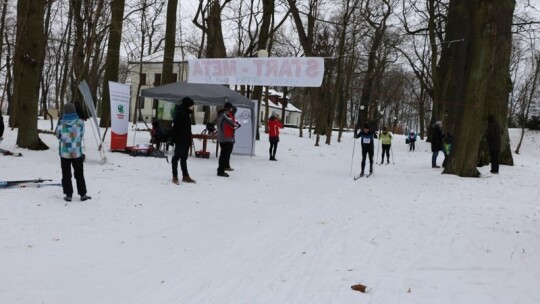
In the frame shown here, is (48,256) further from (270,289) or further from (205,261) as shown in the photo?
(270,289)

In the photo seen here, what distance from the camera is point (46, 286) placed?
407 centimetres

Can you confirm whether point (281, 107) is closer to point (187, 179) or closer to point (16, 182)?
point (187, 179)

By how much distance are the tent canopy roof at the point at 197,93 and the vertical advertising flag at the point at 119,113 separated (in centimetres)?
106

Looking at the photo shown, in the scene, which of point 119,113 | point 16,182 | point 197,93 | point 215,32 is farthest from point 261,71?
point 215,32

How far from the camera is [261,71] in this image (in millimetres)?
13867

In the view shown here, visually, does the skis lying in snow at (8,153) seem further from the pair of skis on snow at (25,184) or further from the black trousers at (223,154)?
the black trousers at (223,154)

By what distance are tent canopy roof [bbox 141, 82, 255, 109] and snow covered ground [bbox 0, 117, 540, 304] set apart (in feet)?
15.2

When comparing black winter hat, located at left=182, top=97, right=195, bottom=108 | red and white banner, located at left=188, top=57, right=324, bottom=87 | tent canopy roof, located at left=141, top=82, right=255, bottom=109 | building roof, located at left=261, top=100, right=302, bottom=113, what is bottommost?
black winter hat, located at left=182, top=97, right=195, bottom=108

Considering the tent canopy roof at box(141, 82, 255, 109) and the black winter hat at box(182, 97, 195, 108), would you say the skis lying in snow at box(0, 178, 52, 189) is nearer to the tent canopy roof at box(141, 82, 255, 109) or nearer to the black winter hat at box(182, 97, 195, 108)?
the black winter hat at box(182, 97, 195, 108)

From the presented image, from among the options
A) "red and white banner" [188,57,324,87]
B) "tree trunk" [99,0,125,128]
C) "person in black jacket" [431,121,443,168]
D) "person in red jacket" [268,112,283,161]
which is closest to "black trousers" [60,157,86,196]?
"red and white banner" [188,57,324,87]

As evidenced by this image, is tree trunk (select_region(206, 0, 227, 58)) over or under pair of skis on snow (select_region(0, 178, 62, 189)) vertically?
over

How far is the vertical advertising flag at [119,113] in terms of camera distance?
44.3ft

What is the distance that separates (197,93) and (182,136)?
5188 mm

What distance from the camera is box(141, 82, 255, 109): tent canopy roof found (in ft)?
48.2
